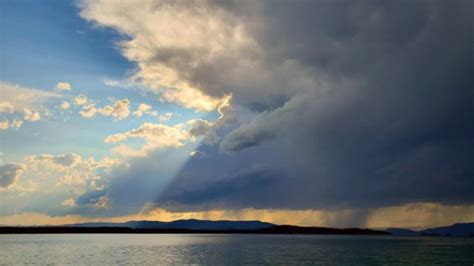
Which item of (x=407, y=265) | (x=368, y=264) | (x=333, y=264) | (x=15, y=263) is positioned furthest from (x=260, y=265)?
(x=15, y=263)

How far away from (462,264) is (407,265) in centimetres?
1418

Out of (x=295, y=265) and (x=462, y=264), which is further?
(x=462, y=264)

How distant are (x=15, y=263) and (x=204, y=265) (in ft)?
140

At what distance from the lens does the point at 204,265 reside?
101 metres

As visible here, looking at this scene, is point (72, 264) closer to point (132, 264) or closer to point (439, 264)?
point (132, 264)

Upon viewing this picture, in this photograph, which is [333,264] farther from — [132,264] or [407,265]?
[132,264]

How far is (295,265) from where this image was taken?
99.7m

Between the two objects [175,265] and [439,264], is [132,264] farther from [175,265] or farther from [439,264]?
[439,264]

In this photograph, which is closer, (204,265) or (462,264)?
(204,265)

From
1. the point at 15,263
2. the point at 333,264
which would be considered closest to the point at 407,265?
the point at 333,264

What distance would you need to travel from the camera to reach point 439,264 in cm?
10738

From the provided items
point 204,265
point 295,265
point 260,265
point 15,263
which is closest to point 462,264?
point 295,265

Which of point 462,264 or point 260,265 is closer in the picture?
point 260,265

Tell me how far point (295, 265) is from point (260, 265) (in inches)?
291
